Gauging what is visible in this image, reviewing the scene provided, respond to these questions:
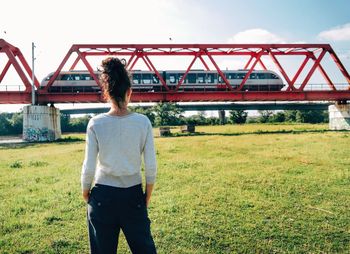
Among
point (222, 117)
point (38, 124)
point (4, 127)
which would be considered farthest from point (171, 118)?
point (4, 127)

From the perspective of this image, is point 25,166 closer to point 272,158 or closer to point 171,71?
point 272,158

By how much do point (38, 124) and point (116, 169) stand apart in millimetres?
28339

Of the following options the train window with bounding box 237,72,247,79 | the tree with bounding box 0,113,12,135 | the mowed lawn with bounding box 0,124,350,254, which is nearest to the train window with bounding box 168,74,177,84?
the train window with bounding box 237,72,247,79

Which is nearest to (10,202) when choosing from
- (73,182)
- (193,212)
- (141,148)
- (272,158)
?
(73,182)

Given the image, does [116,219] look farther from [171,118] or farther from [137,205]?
[171,118]

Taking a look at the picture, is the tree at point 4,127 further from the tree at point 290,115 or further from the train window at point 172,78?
the tree at point 290,115

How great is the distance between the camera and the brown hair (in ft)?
8.72

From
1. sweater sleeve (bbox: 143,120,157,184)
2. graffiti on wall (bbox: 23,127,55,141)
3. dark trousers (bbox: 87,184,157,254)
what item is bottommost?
graffiti on wall (bbox: 23,127,55,141)

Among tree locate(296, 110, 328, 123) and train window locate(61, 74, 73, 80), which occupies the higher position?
train window locate(61, 74, 73, 80)

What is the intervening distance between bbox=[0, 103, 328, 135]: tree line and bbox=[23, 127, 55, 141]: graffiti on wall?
20.9 metres

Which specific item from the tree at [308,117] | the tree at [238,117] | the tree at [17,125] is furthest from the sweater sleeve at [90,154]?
the tree at [308,117]

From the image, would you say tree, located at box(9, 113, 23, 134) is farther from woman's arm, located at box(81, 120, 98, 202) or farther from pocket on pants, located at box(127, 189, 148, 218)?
pocket on pants, located at box(127, 189, 148, 218)

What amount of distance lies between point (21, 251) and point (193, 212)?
3.03 metres

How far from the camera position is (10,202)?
721 cm
